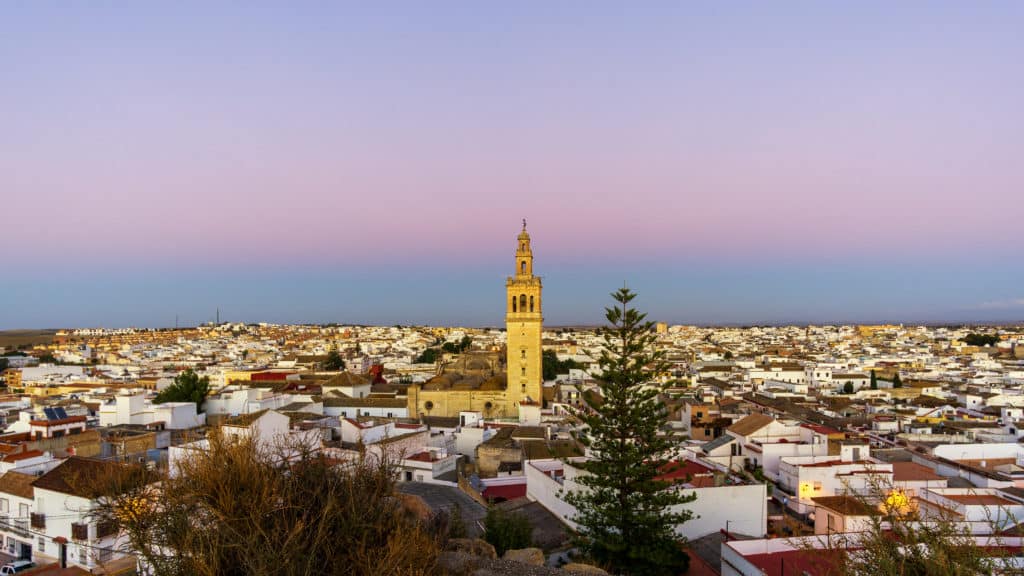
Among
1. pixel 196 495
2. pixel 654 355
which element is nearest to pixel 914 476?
pixel 654 355

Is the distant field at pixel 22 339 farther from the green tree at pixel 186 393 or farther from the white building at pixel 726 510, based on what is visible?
the white building at pixel 726 510

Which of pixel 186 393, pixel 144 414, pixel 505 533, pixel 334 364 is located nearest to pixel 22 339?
pixel 334 364

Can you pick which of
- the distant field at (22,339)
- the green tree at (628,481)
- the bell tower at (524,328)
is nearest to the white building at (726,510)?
the green tree at (628,481)

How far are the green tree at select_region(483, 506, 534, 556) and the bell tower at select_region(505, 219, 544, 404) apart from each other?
57.9 feet

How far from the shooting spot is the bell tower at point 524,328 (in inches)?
1196

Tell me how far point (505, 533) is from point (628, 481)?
9.38 ft

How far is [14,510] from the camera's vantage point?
1481cm

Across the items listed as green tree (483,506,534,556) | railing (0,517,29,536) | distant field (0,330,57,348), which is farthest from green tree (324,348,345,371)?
distant field (0,330,57,348)

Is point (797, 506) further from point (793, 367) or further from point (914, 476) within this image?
point (793, 367)

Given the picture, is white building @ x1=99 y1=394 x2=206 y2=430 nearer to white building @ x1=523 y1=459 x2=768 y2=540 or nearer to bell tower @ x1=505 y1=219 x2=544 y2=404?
bell tower @ x1=505 y1=219 x2=544 y2=404

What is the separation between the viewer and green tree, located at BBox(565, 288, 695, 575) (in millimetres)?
12688

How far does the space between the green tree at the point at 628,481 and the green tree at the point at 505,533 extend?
3.76 ft

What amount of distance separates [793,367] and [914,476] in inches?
1505

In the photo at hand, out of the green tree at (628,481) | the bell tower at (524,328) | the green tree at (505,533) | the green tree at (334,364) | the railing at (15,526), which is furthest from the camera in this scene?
the green tree at (334,364)
